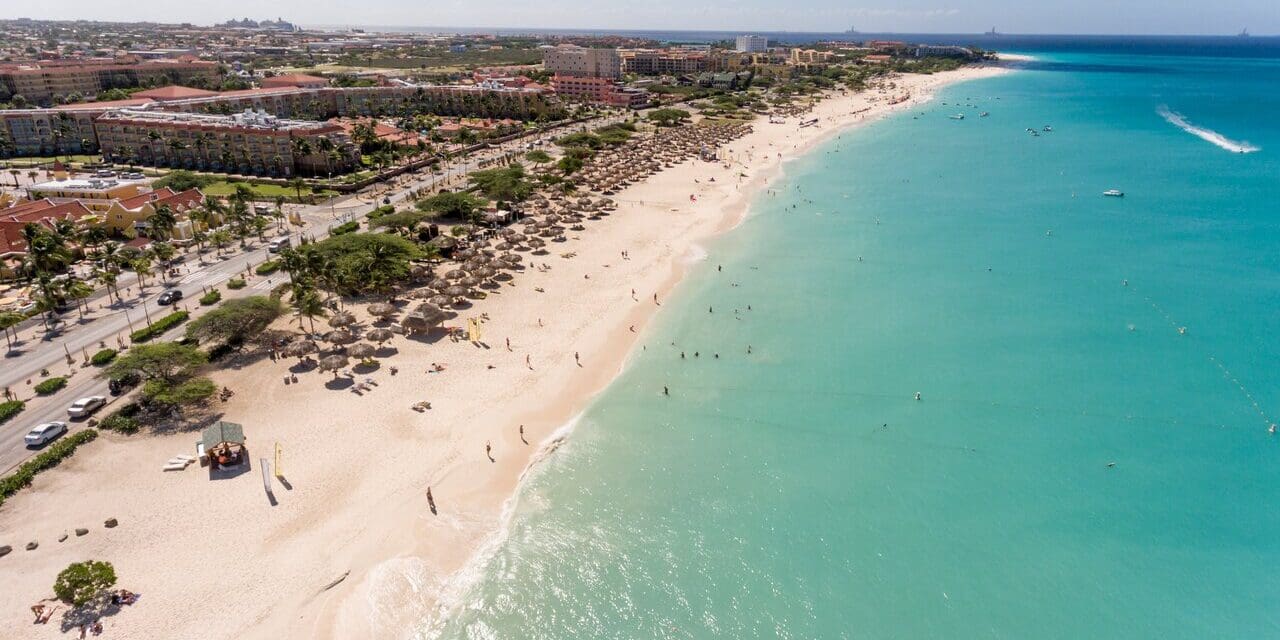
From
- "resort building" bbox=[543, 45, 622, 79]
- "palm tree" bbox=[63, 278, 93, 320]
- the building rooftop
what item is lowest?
"palm tree" bbox=[63, 278, 93, 320]

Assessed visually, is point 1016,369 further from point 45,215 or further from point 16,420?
point 45,215

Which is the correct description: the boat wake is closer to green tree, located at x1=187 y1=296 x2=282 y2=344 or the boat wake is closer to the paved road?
the paved road

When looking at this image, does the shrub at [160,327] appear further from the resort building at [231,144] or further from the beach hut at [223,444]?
the resort building at [231,144]

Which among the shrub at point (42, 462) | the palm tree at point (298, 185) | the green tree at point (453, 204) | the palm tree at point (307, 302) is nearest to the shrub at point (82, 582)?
the shrub at point (42, 462)

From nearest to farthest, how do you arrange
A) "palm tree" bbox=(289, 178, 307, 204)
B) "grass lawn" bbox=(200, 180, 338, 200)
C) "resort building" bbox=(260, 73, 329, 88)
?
"palm tree" bbox=(289, 178, 307, 204) < "grass lawn" bbox=(200, 180, 338, 200) < "resort building" bbox=(260, 73, 329, 88)

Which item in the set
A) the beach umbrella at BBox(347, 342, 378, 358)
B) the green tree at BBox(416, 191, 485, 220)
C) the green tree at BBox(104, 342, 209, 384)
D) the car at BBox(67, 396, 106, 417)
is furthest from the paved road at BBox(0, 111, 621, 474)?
the beach umbrella at BBox(347, 342, 378, 358)

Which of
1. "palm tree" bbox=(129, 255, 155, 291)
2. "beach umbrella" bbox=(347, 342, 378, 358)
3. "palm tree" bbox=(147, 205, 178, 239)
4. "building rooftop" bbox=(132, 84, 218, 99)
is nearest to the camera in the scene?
"beach umbrella" bbox=(347, 342, 378, 358)

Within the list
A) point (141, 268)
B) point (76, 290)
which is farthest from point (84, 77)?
point (76, 290)
